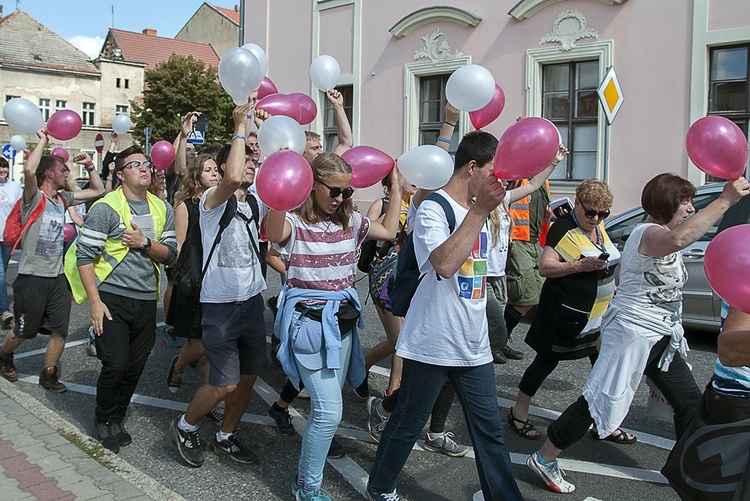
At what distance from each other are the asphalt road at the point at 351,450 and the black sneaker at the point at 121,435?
0.05 m

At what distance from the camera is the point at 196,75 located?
35.8 metres

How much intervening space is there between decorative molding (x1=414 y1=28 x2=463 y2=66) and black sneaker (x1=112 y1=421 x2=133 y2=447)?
473 inches

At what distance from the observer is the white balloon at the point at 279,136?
374 centimetres

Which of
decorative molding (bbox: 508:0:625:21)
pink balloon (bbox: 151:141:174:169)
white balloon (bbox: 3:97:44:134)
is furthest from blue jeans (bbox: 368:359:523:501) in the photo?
decorative molding (bbox: 508:0:625:21)

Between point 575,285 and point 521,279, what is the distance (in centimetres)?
185

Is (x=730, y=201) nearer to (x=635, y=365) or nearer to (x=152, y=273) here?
(x=635, y=365)

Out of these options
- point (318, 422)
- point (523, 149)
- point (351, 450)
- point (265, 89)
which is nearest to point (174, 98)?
point (265, 89)

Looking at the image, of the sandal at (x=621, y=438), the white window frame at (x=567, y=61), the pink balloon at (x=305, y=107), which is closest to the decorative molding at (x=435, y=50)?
the white window frame at (x=567, y=61)

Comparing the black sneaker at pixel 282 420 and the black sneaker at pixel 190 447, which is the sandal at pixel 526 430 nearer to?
the black sneaker at pixel 282 420

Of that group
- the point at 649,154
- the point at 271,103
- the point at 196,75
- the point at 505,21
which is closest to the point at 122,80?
the point at 196,75

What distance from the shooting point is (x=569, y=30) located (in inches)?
507

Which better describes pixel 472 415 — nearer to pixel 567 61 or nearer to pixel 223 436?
pixel 223 436

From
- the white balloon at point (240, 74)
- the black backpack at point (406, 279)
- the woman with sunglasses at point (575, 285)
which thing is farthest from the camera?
the woman with sunglasses at point (575, 285)

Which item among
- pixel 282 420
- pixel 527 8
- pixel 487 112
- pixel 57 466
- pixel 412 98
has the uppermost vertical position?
pixel 527 8
